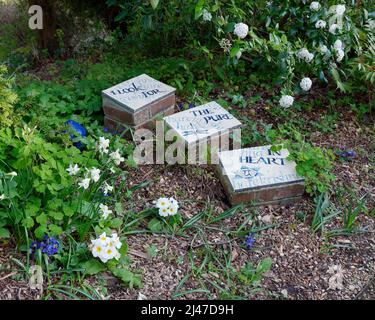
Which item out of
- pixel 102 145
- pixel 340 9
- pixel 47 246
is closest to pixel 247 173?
pixel 102 145

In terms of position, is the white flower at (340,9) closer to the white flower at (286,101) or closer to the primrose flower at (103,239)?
the white flower at (286,101)

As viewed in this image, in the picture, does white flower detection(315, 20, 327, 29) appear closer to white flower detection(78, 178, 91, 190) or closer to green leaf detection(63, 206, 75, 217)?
white flower detection(78, 178, 91, 190)

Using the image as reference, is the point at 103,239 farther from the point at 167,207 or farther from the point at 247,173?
the point at 247,173

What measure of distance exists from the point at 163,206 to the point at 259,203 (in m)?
0.59

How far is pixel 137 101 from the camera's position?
10.9ft

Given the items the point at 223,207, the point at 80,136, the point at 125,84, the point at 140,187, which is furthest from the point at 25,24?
the point at 223,207

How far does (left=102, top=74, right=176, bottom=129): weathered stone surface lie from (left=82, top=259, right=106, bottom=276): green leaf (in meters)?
1.09

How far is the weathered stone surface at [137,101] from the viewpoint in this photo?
3271mm

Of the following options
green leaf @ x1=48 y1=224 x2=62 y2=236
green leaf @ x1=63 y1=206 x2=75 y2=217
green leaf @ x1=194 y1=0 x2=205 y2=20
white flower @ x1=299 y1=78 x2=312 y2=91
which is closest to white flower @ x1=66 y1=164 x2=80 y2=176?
green leaf @ x1=63 y1=206 x2=75 y2=217

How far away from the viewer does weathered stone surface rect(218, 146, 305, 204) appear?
291 centimetres

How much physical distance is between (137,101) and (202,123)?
454 mm

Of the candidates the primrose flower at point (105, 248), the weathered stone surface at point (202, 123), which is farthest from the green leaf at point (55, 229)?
the weathered stone surface at point (202, 123)

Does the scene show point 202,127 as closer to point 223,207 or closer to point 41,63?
point 223,207
